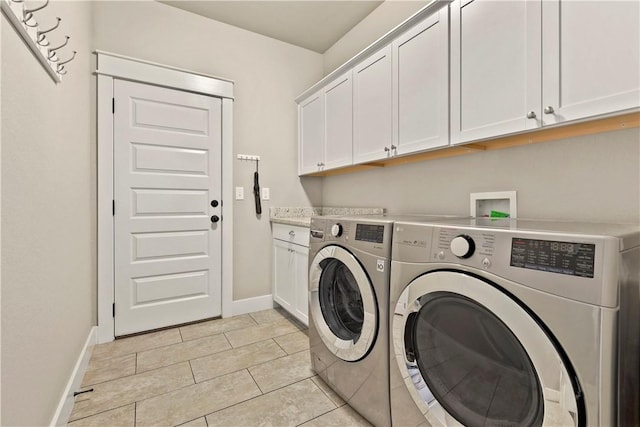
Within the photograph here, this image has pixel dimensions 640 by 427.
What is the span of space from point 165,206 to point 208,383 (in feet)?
4.75

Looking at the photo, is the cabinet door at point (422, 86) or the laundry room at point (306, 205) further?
the cabinet door at point (422, 86)

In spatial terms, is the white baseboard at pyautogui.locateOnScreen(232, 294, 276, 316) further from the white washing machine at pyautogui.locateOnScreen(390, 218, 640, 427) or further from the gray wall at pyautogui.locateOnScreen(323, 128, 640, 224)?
the white washing machine at pyautogui.locateOnScreen(390, 218, 640, 427)

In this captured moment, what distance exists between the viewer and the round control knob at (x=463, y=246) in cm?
92

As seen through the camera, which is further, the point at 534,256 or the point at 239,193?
the point at 239,193

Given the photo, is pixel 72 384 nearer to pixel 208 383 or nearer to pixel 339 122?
pixel 208 383

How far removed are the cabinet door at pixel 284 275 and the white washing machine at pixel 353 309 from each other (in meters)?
0.80

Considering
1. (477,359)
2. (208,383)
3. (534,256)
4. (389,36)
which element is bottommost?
(208,383)

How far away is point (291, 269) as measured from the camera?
8.25ft

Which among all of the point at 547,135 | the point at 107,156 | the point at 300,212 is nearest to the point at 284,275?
the point at 300,212

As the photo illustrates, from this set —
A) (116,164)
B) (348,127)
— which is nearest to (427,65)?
(348,127)

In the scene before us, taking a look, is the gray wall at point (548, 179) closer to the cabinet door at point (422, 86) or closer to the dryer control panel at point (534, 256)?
the cabinet door at point (422, 86)

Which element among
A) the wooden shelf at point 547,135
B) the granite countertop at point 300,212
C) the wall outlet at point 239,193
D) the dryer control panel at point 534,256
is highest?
the wooden shelf at point 547,135

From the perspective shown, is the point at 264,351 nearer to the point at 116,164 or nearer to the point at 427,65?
the point at 116,164

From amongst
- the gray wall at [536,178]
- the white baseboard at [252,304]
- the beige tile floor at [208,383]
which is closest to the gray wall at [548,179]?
the gray wall at [536,178]
